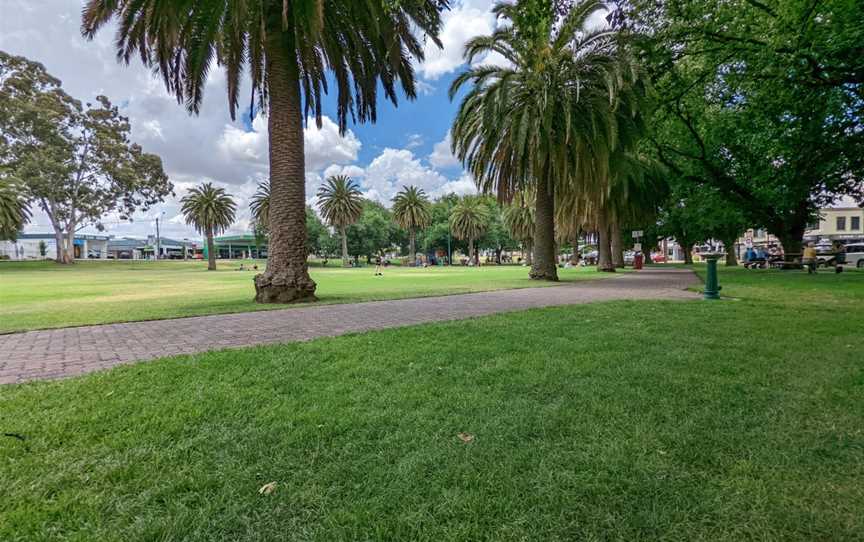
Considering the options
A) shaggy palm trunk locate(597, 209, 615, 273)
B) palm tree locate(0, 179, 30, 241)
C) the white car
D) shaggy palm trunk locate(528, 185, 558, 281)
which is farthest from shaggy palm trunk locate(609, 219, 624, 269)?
palm tree locate(0, 179, 30, 241)

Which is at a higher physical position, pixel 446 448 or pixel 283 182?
pixel 283 182

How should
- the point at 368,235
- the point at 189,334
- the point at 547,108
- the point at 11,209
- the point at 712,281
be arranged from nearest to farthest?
the point at 189,334 → the point at 712,281 → the point at 547,108 → the point at 11,209 → the point at 368,235

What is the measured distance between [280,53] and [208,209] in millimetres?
53198

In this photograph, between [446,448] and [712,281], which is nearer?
[446,448]

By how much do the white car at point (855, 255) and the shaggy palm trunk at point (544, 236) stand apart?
27.4 meters

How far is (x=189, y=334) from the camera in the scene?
265 inches

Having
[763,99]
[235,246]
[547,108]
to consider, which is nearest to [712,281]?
[763,99]

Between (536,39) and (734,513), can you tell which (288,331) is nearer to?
(536,39)

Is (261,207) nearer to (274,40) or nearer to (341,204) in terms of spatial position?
(341,204)

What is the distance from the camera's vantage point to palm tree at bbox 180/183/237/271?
57.4 m

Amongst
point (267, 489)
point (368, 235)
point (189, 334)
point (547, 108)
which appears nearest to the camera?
point (267, 489)

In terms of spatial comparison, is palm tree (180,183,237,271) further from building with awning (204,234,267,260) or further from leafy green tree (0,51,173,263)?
building with awning (204,234,267,260)

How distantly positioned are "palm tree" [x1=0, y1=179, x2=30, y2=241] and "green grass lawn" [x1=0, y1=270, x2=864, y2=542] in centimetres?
5717

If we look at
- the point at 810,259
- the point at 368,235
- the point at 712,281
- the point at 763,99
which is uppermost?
the point at 763,99
